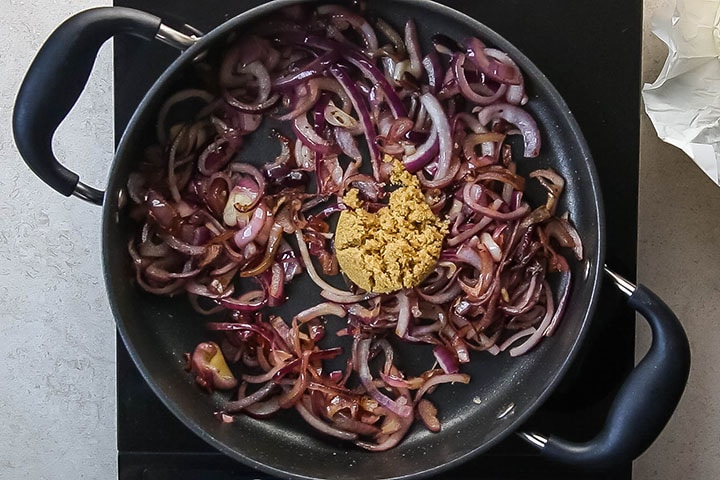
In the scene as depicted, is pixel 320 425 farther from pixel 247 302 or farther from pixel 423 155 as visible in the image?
pixel 423 155

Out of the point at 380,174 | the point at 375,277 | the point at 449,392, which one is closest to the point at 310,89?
the point at 380,174

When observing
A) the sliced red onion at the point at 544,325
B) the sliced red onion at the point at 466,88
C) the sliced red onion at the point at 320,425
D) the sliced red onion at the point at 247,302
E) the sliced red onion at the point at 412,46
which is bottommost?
the sliced red onion at the point at 320,425

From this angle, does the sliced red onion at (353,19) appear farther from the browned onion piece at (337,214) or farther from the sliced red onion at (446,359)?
the sliced red onion at (446,359)

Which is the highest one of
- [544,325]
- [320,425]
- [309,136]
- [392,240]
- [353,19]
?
[353,19]

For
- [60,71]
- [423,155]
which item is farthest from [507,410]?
[60,71]

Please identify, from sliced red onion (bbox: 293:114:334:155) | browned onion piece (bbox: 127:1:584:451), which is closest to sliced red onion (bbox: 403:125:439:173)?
browned onion piece (bbox: 127:1:584:451)

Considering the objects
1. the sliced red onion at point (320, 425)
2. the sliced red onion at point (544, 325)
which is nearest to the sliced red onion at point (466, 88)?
the sliced red onion at point (544, 325)
